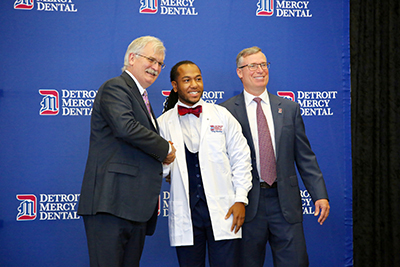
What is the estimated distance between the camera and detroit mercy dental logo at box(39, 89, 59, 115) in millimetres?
3131

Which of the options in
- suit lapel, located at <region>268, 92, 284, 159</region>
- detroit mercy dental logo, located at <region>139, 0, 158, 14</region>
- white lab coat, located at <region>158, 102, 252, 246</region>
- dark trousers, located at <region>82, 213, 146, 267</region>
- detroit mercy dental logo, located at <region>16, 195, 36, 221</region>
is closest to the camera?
dark trousers, located at <region>82, 213, 146, 267</region>

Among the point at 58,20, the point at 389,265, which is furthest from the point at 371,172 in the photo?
the point at 58,20

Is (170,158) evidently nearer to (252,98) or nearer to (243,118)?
(243,118)

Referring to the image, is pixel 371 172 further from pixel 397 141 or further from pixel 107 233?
pixel 107 233

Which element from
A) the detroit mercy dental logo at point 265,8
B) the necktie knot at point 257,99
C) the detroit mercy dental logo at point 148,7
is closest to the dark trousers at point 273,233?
the necktie knot at point 257,99

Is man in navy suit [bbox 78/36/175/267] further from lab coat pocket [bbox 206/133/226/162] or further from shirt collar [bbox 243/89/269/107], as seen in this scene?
shirt collar [bbox 243/89/269/107]

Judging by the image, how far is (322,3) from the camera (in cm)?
349

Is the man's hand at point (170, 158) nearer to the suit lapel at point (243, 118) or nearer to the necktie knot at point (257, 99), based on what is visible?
the suit lapel at point (243, 118)

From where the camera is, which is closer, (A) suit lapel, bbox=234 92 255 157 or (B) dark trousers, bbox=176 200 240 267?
(B) dark trousers, bbox=176 200 240 267

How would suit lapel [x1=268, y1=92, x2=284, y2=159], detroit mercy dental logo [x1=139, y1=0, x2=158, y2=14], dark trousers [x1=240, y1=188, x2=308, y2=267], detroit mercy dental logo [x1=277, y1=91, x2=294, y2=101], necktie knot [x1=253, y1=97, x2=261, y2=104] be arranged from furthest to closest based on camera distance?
1. detroit mercy dental logo [x1=277, y1=91, x2=294, y2=101]
2. detroit mercy dental logo [x1=139, y1=0, x2=158, y2=14]
3. necktie knot [x1=253, y1=97, x2=261, y2=104]
4. suit lapel [x1=268, y1=92, x2=284, y2=159]
5. dark trousers [x1=240, y1=188, x2=308, y2=267]

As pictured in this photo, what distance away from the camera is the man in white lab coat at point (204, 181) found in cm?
223

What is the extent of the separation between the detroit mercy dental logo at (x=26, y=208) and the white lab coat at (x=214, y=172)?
1469 millimetres

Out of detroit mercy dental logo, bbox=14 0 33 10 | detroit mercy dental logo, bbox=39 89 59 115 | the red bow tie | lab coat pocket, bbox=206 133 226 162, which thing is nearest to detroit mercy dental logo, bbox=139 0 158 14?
detroit mercy dental logo, bbox=14 0 33 10

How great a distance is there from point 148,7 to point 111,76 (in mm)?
728
